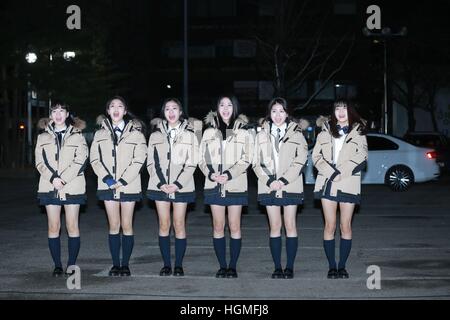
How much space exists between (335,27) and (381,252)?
53983 mm

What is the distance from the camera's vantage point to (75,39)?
34.7m

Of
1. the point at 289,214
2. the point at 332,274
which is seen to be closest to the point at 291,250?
the point at 289,214

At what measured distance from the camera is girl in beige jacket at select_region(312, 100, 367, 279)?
9664 mm

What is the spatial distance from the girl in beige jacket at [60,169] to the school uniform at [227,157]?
142cm

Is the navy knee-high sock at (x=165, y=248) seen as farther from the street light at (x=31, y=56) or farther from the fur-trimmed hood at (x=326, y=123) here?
the street light at (x=31, y=56)

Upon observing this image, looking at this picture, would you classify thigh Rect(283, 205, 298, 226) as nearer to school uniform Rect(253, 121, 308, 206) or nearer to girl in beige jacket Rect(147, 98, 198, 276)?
school uniform Rect(253, 121, 308, 206)

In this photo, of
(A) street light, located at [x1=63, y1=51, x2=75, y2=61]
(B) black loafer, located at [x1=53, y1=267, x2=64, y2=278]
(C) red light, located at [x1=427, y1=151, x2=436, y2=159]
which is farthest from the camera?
(A) street light, located at [x1=63, y1=51, x2=75, y2=61]

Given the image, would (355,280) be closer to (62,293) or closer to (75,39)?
(62,293)

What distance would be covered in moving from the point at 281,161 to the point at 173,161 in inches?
47.9

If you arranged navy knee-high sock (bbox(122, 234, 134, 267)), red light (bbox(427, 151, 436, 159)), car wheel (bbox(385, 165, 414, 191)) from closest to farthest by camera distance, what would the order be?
navy knee-high sock (bbox(122, 234, 134, 267)), car wheel (bbox(385, 165, 414, 191)), red light (bbox(427, 151, 436, 159))

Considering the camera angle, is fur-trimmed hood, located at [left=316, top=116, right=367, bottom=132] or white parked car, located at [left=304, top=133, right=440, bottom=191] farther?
white parked car, located at [left=304, top=133, right=440, bottom=191]

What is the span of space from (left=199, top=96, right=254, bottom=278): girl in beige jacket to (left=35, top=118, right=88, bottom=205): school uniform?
141cm

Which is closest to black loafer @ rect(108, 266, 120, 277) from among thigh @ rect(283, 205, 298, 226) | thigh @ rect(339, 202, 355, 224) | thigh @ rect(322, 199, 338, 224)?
thigh @ rect(283, 205, 298, 226)
